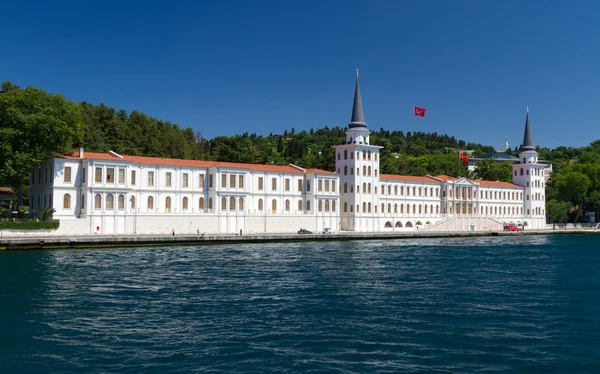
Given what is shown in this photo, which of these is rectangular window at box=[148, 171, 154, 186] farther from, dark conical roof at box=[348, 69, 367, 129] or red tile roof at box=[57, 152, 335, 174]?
dark conical roof at box=[348, 69, 367, 129]

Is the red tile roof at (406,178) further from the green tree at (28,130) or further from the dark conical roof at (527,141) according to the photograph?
the green tree at (28,130)

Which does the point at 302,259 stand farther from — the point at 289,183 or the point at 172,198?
the point at 289,183

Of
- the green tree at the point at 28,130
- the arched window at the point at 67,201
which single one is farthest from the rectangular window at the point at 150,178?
the green tree at the point at 28,130

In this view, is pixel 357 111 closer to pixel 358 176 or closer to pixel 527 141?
pixel 358 176

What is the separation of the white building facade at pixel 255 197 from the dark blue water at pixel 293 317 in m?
19.4

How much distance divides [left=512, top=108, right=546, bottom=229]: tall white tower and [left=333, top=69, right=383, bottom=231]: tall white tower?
119 feet

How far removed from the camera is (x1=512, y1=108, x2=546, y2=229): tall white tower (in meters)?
104

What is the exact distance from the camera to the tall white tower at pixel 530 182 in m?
104

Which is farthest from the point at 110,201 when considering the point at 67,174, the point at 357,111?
the point at 357,111

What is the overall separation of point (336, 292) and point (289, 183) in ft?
151

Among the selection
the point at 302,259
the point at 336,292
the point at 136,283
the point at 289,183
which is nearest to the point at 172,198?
the point at 289,183

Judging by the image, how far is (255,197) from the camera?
70.9 m

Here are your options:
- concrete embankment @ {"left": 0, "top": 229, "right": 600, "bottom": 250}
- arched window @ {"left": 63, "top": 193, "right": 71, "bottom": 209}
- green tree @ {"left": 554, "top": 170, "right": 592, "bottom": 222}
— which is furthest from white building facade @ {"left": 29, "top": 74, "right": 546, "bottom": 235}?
green tree @ {"left": 554, "top": 170, "right": 592, "bottom": 222}

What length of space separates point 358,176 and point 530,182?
40155 mm
